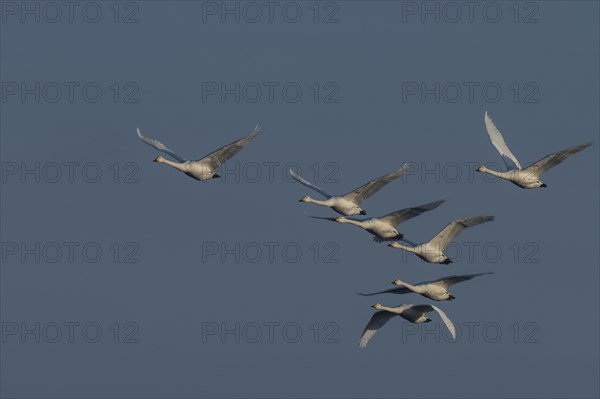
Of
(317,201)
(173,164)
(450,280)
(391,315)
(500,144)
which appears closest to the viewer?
(450,280)

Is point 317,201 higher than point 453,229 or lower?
higher

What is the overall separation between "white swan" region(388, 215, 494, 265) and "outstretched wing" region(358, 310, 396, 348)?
5693 mm

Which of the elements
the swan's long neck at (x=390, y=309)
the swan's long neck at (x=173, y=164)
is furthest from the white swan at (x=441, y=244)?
the swan's long neck at (x=173, y=164)

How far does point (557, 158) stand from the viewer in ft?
247

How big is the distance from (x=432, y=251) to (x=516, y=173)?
4.93m

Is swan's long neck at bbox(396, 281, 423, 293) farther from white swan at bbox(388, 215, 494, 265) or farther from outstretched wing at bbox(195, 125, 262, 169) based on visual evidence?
outstretched wing at bbox(195, 125, 262, 169)

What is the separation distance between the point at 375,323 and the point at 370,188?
8558 millimetres

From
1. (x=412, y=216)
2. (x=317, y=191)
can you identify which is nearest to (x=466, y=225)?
(x=412, y=216)

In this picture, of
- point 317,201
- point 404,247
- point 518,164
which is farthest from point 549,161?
point 317,201

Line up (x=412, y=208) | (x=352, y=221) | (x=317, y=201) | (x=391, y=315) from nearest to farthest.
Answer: (x=412, y=208) → (x=352, y=221) → (x=317, y=201) → (x=391, y=315)

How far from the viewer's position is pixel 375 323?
81.3 metres

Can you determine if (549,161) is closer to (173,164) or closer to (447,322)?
(447,322)

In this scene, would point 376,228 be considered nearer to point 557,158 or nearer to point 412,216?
point 412,216

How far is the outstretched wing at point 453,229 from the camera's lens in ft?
240
